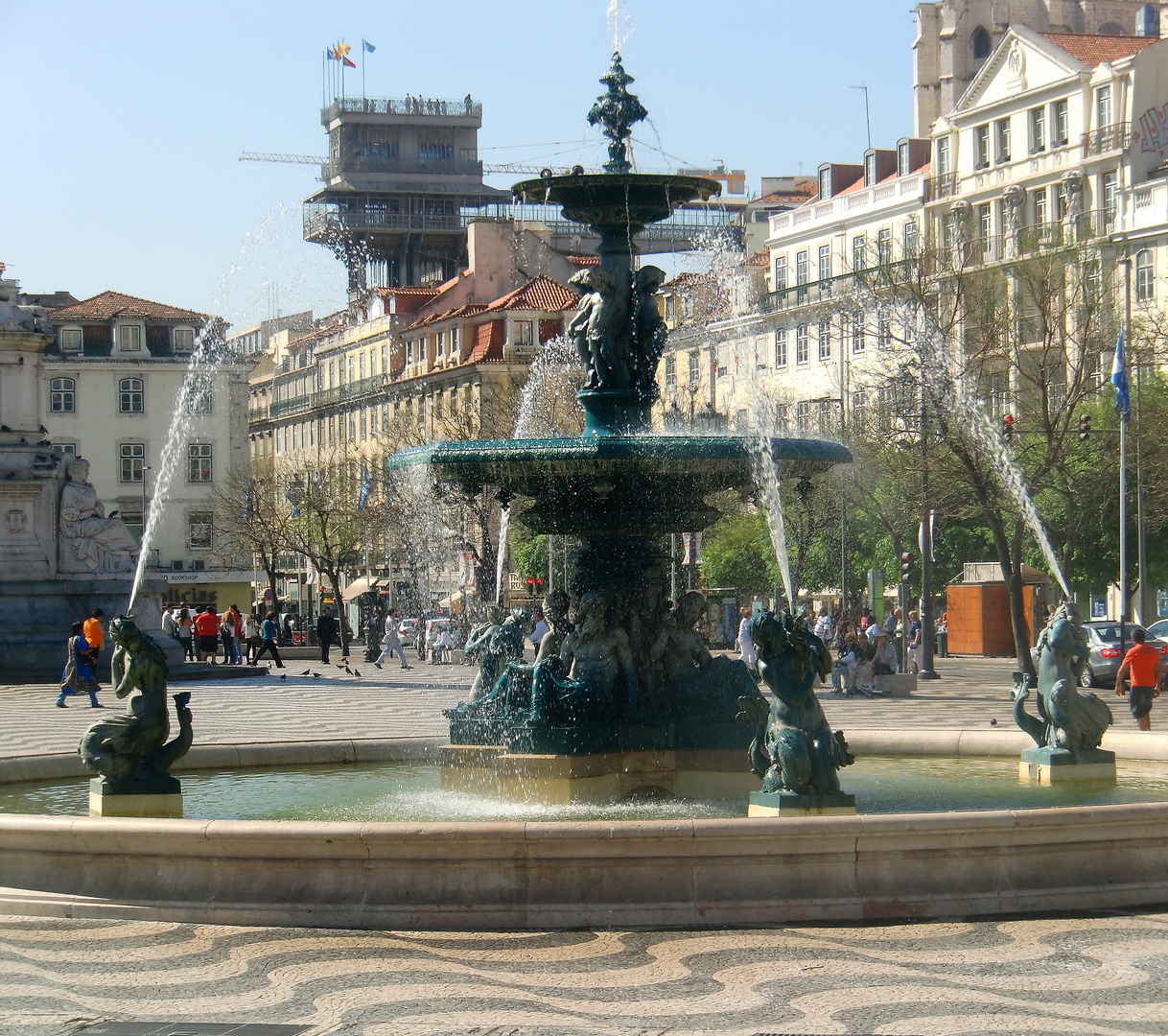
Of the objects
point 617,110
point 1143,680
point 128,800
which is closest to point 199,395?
point 1143,680

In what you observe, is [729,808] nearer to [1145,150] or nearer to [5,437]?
[5,437]

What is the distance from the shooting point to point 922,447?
31125mm

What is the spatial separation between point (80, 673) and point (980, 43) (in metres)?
56.1

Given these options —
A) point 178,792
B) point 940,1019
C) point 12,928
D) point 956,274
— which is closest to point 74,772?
point 178,792

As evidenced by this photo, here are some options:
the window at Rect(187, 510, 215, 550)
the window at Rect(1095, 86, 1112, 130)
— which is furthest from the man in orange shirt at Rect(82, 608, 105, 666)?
the window at Rect(187, 510, 215, 550)

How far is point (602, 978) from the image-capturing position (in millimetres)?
7352

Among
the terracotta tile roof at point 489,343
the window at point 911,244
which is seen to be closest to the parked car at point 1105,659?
the window at point 911,244

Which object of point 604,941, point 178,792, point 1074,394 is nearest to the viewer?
point 604,941

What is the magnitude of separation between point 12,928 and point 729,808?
176 inches

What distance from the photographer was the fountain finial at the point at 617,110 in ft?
42.6

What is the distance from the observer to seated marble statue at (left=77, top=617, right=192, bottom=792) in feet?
33.4

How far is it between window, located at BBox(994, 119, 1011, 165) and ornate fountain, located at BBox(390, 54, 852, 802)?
4563cm

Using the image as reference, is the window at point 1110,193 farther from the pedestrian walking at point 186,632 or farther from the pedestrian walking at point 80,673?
the pedestrian walking at point 80,673

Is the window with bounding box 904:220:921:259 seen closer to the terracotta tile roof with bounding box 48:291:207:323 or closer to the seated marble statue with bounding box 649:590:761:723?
the seated marble statue with bounding box 649:590:761:723
